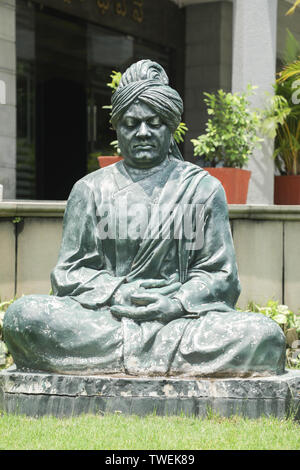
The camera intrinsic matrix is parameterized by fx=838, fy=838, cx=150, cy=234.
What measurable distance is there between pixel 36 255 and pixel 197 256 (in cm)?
270

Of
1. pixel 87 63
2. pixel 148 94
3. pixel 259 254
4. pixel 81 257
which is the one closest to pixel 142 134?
pixel 148 94

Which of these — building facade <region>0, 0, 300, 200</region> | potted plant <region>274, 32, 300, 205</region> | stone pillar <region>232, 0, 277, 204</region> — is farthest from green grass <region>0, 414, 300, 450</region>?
building facade <region>0, 0, 300, 200</region>

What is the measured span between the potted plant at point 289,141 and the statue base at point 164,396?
520 centimetres

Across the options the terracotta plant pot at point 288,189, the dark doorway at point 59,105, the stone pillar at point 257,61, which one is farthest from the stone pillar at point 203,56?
the stone pillar at point 257,61

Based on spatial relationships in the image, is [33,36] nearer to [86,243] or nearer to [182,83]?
[182,83]

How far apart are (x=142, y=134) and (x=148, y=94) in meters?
0.25

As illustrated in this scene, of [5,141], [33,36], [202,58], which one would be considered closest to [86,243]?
[5,141]

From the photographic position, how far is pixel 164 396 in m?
4.68

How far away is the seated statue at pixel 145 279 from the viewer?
15.7 feet

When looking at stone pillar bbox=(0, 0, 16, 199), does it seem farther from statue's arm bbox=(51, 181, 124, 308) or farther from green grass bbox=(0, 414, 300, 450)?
green grass bbox=(0, 414, 300, 450)

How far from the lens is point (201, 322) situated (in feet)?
16.0

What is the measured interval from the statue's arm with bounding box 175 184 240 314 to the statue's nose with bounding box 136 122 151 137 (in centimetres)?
56

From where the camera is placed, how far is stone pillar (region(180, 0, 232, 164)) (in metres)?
13.5

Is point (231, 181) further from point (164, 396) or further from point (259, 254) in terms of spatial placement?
point (164, 396)
